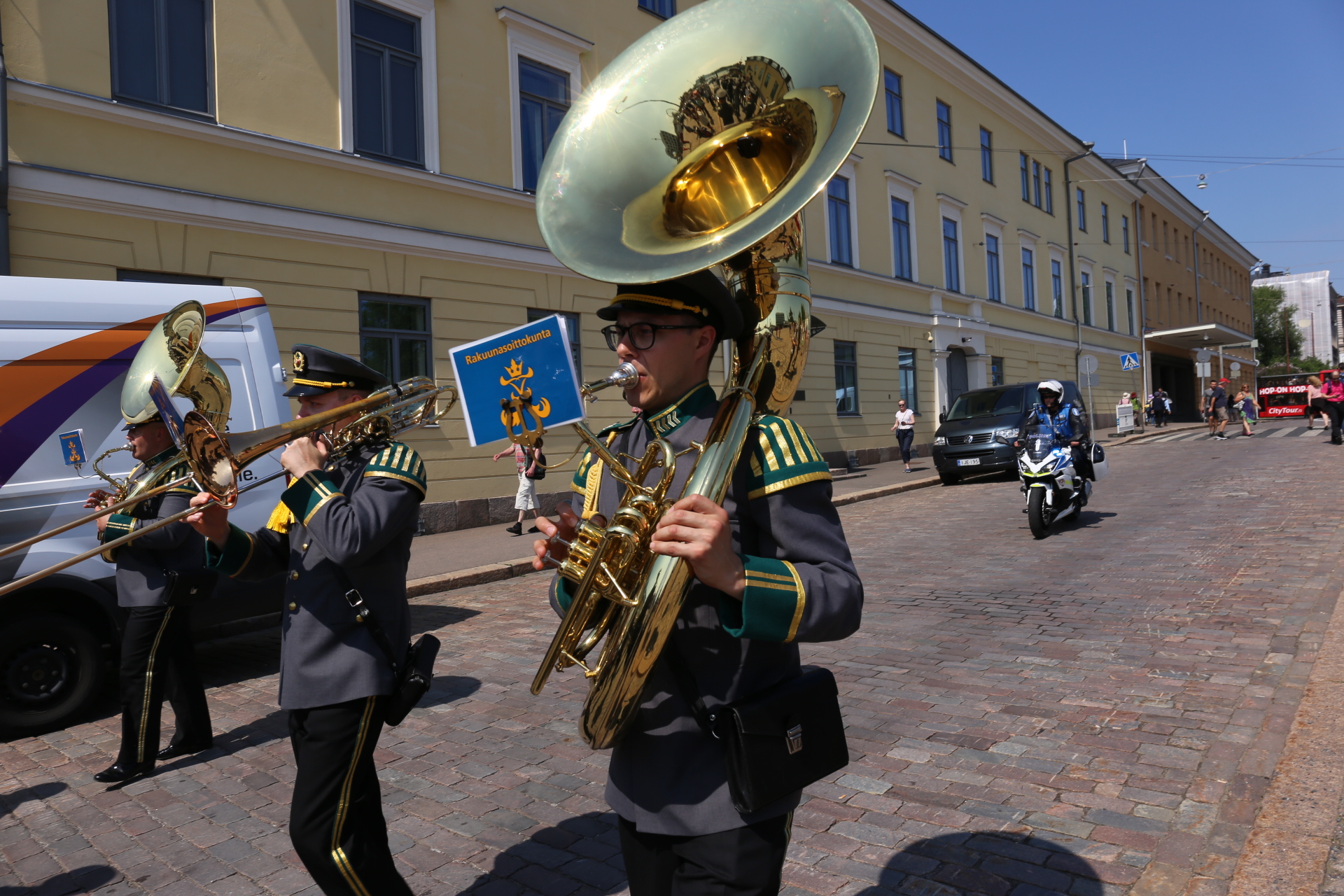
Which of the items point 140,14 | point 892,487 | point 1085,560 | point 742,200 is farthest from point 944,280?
point 742,200

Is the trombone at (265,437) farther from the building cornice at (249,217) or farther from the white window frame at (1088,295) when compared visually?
the white window frame at (1088,295)

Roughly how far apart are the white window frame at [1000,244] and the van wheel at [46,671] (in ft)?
92.3

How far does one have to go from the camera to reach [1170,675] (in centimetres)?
476

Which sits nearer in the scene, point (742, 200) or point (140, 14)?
point (742, 200)

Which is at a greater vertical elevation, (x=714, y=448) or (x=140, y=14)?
(x=140, y=14)

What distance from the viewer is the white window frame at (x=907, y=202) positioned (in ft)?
79.0

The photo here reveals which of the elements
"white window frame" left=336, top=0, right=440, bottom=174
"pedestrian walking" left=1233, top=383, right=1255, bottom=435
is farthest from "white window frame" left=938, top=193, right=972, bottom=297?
"white window frame" left=336, top=0, right=440, bottom=174

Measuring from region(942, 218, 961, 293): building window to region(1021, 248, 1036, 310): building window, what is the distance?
546 centimetres

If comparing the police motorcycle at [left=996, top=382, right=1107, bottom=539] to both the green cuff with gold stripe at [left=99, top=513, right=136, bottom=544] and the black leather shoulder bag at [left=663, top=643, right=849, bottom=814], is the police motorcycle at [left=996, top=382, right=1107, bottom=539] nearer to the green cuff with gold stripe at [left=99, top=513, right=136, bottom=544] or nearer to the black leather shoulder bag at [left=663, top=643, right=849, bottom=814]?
the green cuff with gold stripe at [left=99, top=513, right=136, bottom=544]

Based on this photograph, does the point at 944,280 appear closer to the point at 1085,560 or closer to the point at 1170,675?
the point at 1085,560

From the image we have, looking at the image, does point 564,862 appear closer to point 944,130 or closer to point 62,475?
point 62,475

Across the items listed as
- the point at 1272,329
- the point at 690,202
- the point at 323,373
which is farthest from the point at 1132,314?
the point at 1272,329

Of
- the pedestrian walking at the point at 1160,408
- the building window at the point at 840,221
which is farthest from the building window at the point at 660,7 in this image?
the pedestrian walking at the point at 1160,408

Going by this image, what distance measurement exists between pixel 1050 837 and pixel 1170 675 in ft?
7.17
